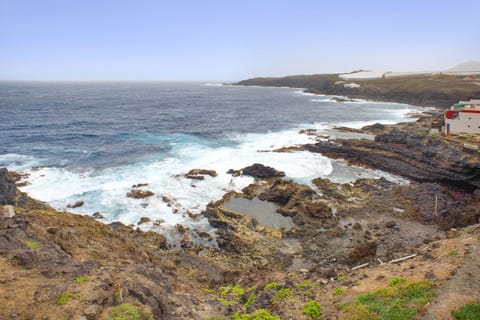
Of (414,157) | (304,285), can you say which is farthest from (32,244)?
(414,157)

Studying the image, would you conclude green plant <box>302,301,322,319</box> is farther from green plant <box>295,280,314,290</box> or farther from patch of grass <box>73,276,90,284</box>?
patch of grass <box>73,276,90,284</box>

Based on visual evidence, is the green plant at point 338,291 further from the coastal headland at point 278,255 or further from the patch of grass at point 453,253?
the patch of grass at point 453,253

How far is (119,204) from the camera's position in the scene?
957 inches

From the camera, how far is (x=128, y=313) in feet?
28.8

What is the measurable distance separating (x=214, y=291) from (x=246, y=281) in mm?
1863

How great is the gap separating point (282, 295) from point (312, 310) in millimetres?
1507

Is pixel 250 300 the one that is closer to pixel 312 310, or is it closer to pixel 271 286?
pixel 271 286

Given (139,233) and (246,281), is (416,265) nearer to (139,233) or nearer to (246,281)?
(246,281)

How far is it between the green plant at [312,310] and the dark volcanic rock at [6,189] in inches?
850

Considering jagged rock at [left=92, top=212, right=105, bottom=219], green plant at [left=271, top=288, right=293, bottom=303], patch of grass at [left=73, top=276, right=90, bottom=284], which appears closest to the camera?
patch of grass at [left=73, top=276, right=90, bottom=284]

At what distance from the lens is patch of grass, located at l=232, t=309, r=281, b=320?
34.0ft

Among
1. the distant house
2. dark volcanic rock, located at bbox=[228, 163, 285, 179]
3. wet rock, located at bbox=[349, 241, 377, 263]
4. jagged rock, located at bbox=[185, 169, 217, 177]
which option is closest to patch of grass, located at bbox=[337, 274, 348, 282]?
wet rock, located at bbox=[349, 241, 377, 263]

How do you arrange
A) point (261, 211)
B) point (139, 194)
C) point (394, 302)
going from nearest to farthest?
point (394, 302) → point (261, 211) → point (139, 194)

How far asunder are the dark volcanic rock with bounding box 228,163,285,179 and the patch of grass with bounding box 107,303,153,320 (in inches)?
Answer: 884
